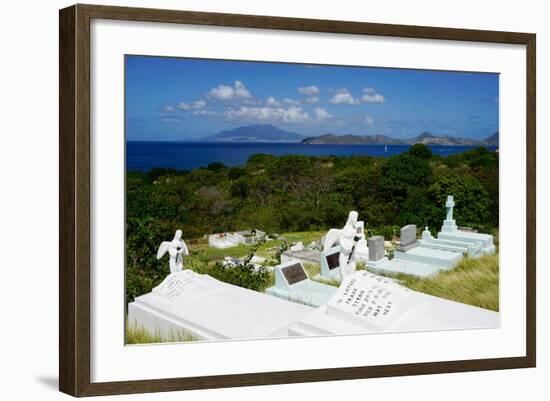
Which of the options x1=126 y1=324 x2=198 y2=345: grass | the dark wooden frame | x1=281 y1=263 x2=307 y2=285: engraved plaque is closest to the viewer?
the dark wooden frame

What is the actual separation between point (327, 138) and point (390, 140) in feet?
1.95

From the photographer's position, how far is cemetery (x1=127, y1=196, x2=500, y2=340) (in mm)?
7047

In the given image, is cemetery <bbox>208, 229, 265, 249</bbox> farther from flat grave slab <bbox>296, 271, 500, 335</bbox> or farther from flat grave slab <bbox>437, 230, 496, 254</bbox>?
flat grave slab <bbox>437, 230, 496, 254</bbox>

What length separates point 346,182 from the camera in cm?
785

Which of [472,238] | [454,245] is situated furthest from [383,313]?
[472,238]

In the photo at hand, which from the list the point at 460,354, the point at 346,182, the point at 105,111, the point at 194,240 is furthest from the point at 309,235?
the point at 105,111

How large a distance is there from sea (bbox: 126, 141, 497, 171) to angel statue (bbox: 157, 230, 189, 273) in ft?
1.95

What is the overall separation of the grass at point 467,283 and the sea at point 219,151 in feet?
3.46

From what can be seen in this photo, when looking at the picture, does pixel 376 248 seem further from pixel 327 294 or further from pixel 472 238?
pixel 472 238

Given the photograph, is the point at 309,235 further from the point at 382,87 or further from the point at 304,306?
the point at 382,87

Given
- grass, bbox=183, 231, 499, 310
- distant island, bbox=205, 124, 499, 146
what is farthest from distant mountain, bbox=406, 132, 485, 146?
grass, bbox=183, 231, 499, 310

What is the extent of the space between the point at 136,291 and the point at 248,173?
1423mm

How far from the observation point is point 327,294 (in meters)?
7.57

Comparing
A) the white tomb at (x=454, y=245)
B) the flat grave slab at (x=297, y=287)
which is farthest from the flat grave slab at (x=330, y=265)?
the white tomb at (x=454, y=245)
